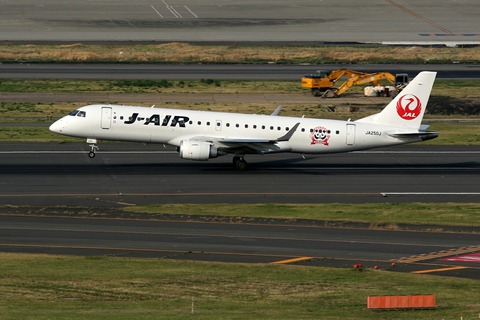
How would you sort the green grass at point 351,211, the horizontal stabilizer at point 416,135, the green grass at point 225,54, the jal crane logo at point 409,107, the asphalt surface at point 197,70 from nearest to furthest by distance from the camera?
the green grass at point 351,211, the horizontal stabilizer at point 416,135, the jal crane logo at point 409,107, the asphalt surface at point 197,70, the green grass at point 225,54

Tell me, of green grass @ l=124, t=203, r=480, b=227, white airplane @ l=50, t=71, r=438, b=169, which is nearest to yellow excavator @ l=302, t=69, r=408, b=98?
white airplane @ l=50, t=71, r=438, b=169

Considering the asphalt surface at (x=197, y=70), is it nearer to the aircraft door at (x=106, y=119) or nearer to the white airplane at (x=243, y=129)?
the white airplane at (x=243, y=129)

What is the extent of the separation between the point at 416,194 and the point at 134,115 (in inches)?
734

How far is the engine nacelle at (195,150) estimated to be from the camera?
6869 cm

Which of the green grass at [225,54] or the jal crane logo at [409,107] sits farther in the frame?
the green grass at [225,54]

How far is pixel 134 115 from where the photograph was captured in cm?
6981

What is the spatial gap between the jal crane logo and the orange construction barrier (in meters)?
31.5

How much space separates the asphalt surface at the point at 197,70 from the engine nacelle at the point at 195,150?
44.0 metres

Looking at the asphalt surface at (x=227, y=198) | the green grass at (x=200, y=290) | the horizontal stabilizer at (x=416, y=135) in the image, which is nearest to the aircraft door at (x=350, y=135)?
the asphalt surface at (x=227, y=198)

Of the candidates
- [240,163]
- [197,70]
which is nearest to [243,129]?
[240,163]

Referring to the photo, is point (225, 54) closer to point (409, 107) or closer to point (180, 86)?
point (180, 86)

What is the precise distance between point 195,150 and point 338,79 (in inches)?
1717
